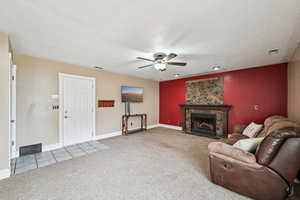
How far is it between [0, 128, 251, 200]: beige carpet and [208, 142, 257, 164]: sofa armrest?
1.74 feet

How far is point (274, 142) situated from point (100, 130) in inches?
177

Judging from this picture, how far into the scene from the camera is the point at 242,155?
1729mm

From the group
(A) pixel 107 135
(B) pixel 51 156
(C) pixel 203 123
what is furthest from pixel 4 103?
(C) pixel 203 123

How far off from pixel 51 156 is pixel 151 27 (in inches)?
144

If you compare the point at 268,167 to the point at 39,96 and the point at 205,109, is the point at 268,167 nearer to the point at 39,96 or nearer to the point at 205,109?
the point at 205,109

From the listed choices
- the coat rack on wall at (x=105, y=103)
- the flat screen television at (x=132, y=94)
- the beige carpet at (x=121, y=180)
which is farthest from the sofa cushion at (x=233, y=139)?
the coat rack on wall at (x=105, y=103)

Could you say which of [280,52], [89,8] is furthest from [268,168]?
[89,8]

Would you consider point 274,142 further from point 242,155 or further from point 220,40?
point 220,40

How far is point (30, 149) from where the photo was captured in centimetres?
311

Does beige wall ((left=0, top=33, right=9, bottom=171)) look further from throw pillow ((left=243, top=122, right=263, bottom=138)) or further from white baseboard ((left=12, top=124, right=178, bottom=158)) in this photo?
throw pillow ((left=243, top=122, right=263, bottom=138))

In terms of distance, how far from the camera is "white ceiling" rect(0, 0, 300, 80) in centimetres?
148

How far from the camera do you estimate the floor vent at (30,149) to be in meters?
3.02

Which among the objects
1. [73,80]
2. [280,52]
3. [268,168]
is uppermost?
[280,52]

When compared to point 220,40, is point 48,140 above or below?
below
